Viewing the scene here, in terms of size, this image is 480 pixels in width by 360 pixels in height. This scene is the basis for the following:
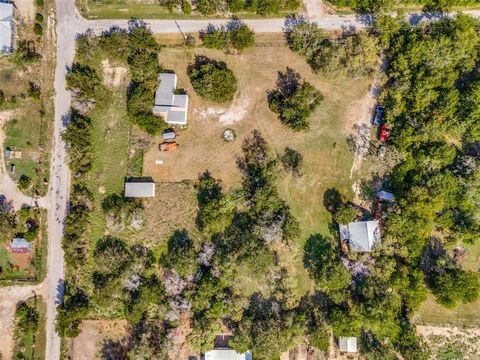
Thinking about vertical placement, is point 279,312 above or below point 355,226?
below

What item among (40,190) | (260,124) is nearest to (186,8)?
(260,124)

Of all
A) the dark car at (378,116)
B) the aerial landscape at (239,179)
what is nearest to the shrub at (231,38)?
the aerial landscape at (239,179)

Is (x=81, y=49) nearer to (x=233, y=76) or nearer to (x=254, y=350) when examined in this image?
(x=233, y=76)

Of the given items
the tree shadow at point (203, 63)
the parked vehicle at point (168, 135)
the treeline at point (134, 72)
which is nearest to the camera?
the treeline at point (134, 72)

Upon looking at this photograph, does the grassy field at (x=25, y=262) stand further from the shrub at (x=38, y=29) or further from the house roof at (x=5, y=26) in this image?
the shrub at (x=38, y=29)

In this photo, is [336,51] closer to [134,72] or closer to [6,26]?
[134,72]
